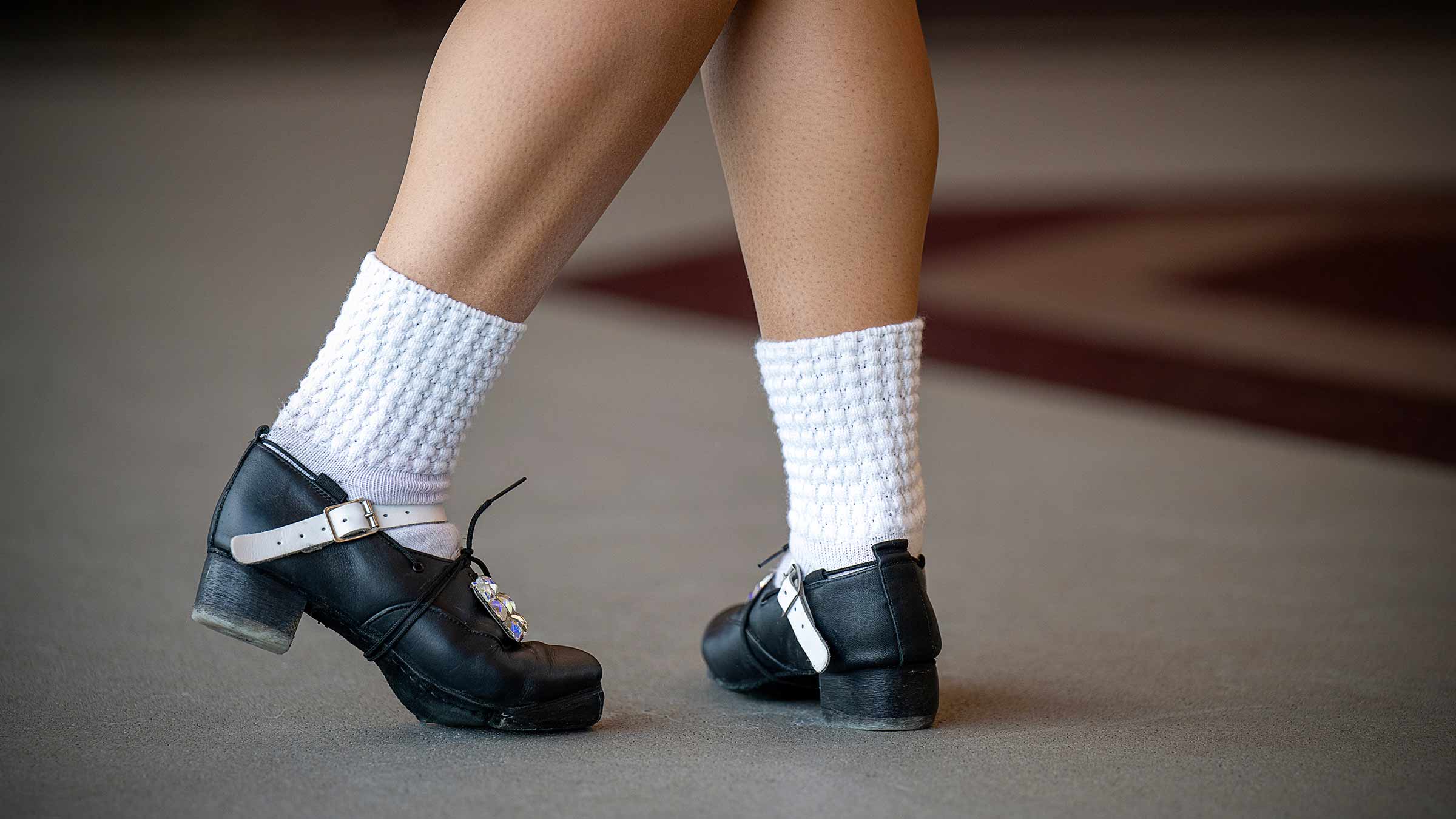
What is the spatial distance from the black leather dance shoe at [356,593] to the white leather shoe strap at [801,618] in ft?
0.48

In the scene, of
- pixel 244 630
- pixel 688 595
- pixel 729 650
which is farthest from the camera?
pixel 688 595

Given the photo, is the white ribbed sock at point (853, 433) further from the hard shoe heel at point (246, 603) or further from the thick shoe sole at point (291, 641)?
the hard shoe heel at point (246, 603)

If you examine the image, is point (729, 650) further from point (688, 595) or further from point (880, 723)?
point (688, 595)

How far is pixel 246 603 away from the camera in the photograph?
2.13 ft

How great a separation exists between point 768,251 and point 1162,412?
119cm

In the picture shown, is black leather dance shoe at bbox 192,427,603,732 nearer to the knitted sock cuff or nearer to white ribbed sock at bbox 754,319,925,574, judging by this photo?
the knitted sock cuff

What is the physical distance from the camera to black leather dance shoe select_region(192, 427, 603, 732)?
2.14ft

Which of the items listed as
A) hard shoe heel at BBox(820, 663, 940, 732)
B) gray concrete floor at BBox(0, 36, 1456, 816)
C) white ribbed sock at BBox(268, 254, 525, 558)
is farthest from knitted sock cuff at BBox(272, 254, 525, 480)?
hard shoe heel at BBox(820, 663, 940, 732)

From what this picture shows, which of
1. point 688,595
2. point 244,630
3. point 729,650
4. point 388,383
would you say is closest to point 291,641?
point 244,630

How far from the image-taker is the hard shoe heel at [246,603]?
2.12ft

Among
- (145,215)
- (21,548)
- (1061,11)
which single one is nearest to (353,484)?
→ (21,548)

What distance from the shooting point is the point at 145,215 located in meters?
3.32

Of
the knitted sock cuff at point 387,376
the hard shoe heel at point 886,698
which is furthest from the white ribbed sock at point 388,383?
the hard shoe heel at point 886,698

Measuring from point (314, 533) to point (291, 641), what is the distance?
0.06 metres
